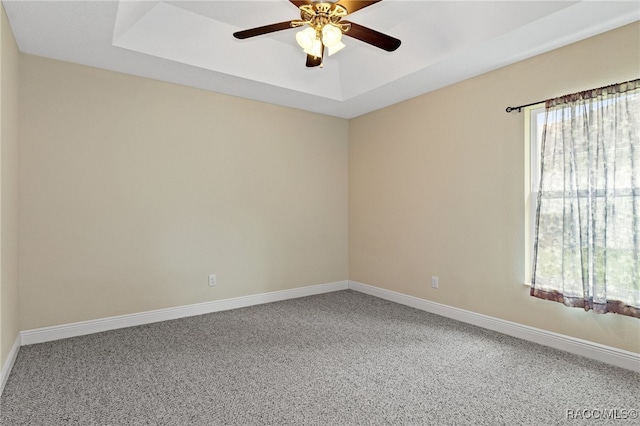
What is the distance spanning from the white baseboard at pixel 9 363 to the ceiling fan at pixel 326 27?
2697mm

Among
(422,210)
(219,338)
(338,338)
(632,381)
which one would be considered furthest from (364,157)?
(632,381)

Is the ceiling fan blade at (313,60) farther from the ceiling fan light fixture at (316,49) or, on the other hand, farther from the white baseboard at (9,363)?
the white baseboard at (9,363)

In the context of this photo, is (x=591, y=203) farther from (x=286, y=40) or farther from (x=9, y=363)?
(x=9, y=363)

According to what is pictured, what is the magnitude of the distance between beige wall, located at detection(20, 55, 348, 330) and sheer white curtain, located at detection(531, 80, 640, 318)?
2.73 m

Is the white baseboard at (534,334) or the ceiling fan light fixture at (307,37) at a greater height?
the ceiling fan light fixture at (307,37)

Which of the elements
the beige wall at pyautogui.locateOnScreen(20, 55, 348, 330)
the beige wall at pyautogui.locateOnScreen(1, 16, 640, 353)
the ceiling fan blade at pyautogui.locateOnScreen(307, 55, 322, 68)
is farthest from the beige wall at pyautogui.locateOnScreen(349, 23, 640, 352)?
the ceiling fan blade at pyautogui.locateOnScreen(307, 55, 322, 68)

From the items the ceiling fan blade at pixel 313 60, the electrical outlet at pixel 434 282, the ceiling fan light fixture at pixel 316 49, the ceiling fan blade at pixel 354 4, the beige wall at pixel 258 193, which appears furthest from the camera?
the electrical outlet at pixel 434 282

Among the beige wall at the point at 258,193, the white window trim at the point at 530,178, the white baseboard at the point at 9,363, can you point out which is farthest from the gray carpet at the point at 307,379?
the white window trim at the point at 530,178

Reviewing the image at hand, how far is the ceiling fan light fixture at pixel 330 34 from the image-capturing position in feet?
7.51

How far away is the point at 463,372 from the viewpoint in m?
2.52

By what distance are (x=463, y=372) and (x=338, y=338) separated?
3.57ft

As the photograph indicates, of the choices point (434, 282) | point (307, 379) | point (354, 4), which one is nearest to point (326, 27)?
point (354, 4)

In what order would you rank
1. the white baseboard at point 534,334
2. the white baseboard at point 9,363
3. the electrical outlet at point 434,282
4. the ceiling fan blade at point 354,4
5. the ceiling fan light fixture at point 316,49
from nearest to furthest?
the ceiling fan blade at point 354,4, the white baseboard at point 9,363, the ceiling fan light fixture at point 316,49, the white baseboard at point 534,334, the electrical outlet at point 434,282

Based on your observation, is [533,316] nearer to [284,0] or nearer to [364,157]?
[364,157]
